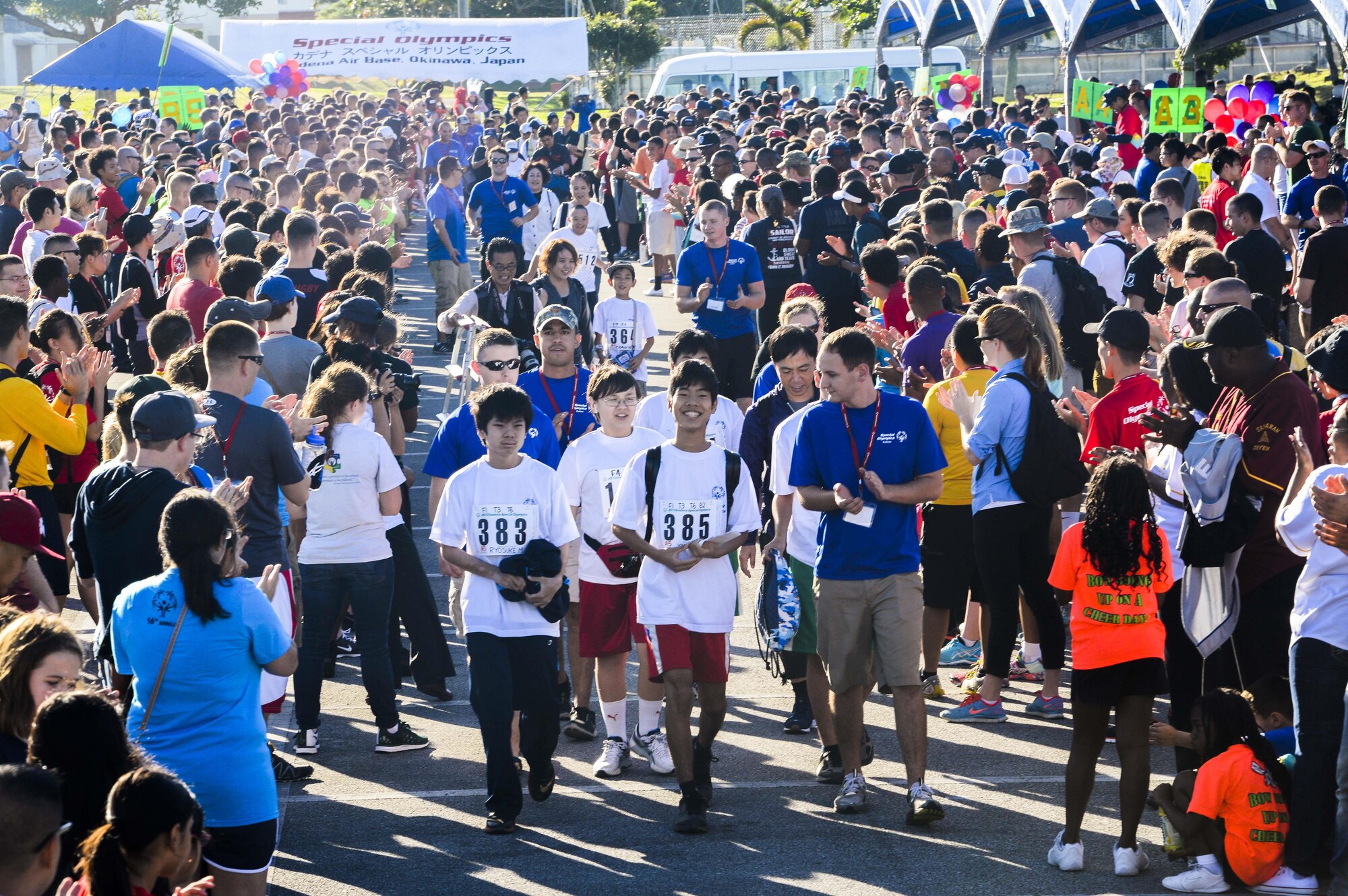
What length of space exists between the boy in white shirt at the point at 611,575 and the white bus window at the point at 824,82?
111 ft

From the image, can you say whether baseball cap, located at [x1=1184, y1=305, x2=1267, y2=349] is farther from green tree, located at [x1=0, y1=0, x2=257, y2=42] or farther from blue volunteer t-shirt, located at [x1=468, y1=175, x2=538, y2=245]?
green tree, located at [x1=0, y1=0, x2=257, y2=42]

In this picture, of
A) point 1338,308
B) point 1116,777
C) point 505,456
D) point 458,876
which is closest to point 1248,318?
point 1116,777

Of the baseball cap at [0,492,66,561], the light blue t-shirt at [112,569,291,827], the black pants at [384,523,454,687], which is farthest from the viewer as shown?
the black pants at [384,523,454,687]

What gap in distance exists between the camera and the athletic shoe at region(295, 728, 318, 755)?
276 inches

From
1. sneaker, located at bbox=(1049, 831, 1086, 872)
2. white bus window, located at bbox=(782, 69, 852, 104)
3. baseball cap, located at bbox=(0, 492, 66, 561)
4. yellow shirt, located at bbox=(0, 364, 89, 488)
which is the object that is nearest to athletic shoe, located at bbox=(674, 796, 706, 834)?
sneaker, located at bbox=(1049, 831, 1086, 872)

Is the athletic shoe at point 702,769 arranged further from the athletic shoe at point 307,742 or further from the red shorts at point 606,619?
the athletic shoe at point 307,742

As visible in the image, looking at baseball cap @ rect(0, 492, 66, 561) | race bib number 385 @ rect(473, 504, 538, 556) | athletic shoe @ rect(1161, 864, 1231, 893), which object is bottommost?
athletic shoe @ rect(1161, 864, 1231, 893)

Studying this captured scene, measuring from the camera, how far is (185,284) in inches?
387

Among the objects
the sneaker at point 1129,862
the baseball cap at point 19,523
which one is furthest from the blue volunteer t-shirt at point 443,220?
the sneaker at point 1129,862

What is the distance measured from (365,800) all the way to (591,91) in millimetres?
49824

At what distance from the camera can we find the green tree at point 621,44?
171 feet

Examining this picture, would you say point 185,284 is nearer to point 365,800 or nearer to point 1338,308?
point 365,800

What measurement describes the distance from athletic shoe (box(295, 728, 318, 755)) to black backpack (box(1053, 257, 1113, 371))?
18.3 ft

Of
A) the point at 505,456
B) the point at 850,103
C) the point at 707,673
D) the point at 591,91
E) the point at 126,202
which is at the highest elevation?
the point at 591,91
